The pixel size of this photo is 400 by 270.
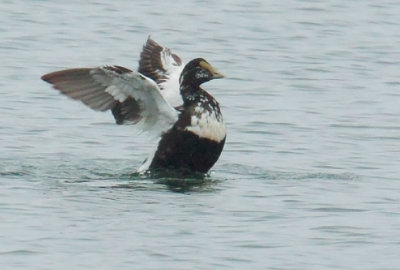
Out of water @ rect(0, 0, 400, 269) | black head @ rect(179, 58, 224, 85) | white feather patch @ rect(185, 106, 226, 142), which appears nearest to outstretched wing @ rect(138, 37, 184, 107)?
water @ rect(0, 0, 400, 269)

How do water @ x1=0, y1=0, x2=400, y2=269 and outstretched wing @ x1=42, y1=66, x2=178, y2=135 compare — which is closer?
water @ x1=0, y1=0, x2=400, y2=269

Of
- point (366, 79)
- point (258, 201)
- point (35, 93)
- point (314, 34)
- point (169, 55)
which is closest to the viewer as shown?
point (258, 201)

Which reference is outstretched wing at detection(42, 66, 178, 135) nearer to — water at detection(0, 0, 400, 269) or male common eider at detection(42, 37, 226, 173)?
male common eider at detection(42, 37, 226, 173)

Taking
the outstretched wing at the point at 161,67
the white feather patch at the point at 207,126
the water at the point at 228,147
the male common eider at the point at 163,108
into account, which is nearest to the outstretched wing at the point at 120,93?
the male common eider at the point at 163,108

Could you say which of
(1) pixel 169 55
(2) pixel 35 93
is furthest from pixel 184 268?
(2) pixel 35 93

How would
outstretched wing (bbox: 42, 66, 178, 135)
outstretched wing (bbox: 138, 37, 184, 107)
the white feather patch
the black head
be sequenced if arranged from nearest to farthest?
outstretched wing (bbox: 42, 66, 178, 135) < the white feather patch < the black head < outstretched wing (bbox: 138, 37, 184, 107)

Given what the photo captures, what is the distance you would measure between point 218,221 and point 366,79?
758 centimetres

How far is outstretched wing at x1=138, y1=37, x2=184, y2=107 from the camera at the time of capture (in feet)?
45.8

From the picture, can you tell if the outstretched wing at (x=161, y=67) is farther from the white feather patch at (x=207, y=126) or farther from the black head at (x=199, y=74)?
the white feather patch at (x=207, y=126)

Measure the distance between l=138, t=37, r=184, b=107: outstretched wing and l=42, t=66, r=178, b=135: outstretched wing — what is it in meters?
A: 0.90

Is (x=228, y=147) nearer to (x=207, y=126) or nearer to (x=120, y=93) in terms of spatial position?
(x=207, y=126)

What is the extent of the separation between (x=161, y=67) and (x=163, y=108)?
5.02ft

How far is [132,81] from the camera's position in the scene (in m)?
12.4

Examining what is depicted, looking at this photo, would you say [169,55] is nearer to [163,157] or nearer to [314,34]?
[163,157]
